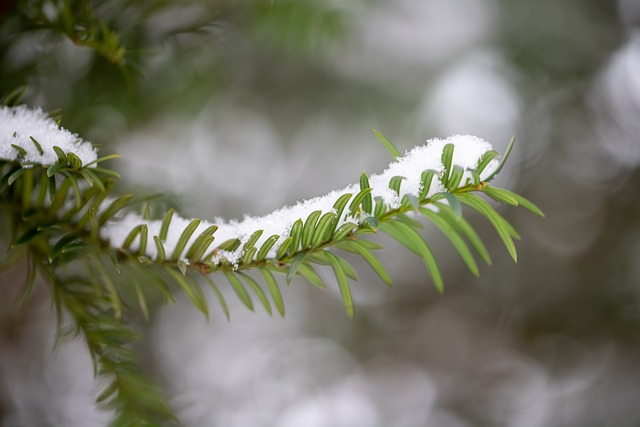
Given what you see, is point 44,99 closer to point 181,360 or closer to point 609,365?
point 181,360

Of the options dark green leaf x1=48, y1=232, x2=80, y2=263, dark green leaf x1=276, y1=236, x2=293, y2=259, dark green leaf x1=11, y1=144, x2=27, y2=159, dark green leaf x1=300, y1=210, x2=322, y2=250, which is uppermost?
dark green leaf x1=11, y1=144, x2=27, y2=159

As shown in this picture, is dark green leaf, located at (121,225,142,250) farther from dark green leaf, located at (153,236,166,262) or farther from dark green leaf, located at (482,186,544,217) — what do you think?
dark green leaf, located at (482,186,544,217)

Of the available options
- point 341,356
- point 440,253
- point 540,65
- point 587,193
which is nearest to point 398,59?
point 540,65

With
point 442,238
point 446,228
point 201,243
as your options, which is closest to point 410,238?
point 446,228

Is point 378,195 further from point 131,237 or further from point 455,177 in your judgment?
point 131,237

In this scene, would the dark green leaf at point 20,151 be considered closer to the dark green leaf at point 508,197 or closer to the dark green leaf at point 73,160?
the dark green leaf at point 73,160

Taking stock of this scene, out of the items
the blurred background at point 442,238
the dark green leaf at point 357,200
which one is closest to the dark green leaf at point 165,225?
the dark green leaf at point 357,200

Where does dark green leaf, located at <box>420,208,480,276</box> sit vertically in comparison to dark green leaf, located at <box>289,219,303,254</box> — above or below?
above

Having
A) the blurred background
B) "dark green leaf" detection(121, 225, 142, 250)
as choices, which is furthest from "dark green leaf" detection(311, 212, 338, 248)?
the blurred background
